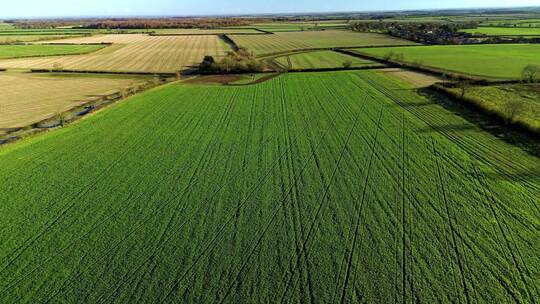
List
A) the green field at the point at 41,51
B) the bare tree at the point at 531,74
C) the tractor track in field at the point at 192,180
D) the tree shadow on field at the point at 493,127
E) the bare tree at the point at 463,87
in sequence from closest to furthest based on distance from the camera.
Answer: the tractor track in field at the point at 192,180 → the tree shadow on field at the point at 493,127 → the bare tree at the point at 463,87 → the bare tree at the point at 531,74 → the green field at the point at 41,51

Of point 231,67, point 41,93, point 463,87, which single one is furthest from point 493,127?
point 41,93

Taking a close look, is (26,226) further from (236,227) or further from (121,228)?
(236,227)

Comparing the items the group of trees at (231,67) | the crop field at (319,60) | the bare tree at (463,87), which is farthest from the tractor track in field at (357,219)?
the crop field at (319,60)

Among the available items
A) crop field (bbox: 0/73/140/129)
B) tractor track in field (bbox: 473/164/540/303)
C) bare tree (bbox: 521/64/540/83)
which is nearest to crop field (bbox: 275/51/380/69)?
bare tree (bbox: 521/64/540/83)

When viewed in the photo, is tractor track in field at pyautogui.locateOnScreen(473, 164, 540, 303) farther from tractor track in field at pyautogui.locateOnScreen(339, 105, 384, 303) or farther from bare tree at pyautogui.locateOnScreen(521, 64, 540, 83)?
bare tree at pyautogui.locateOnScreen(521, 64, 540, 83)

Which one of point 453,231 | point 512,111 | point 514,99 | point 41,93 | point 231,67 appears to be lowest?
point 453,231

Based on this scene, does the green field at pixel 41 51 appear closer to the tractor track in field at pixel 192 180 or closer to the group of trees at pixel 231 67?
the group of trees at pixel 231 67

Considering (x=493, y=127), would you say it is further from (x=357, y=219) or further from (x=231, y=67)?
(x=231, y=67)
